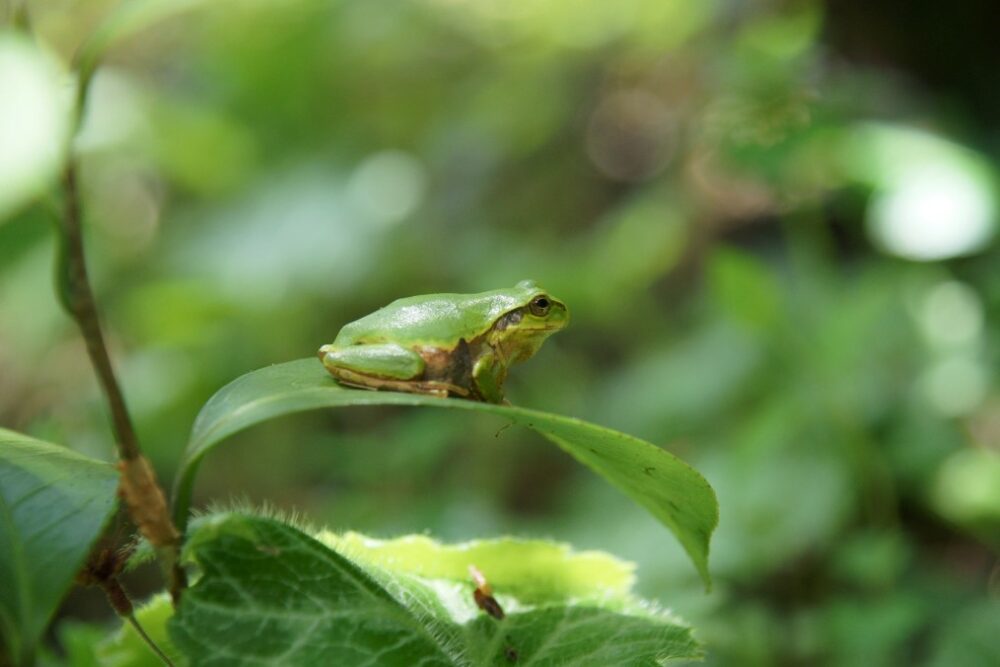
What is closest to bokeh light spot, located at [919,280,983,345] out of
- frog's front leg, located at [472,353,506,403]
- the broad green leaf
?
frog's front leg, located at [472,353,506,403]

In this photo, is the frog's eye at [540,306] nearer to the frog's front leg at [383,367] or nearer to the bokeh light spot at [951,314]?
the frog's front leg at [383,367]

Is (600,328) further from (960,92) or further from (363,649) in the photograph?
(363,649)

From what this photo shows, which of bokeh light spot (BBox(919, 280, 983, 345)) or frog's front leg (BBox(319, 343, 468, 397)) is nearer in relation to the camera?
frog's front leg (BBox(319, 343, 468, 397))

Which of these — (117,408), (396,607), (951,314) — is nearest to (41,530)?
(117,408)

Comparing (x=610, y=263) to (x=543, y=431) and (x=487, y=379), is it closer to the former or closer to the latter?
(x=487, y=379)

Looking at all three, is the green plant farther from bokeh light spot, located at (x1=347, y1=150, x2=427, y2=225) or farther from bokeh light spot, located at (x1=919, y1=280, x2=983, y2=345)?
bokeh light spot, located at (x1=347, y1=150, x2=427, y2=225)

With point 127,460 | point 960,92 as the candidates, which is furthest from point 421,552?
point 960,92
